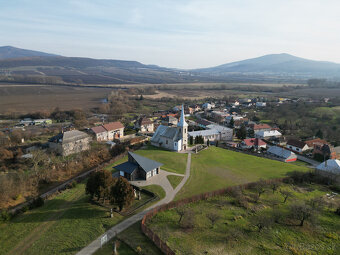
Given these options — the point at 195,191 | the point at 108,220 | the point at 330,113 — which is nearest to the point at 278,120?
the point at 330,113

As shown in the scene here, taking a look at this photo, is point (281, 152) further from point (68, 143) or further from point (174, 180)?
point (68, 143)

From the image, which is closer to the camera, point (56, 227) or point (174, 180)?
point (56, 227)

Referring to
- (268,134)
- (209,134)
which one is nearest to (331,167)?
(268,134)

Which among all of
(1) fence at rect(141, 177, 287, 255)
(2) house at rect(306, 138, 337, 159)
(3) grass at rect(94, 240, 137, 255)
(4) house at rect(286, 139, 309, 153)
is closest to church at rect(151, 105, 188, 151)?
(1) fence at rect(141, 177, 287, 255)

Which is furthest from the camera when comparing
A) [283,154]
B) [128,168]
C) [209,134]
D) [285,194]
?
[209,134]

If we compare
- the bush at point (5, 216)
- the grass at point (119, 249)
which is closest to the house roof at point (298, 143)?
the grass at point (119, 249)

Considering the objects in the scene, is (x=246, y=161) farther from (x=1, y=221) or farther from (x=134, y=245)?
(x=1, y=221)
